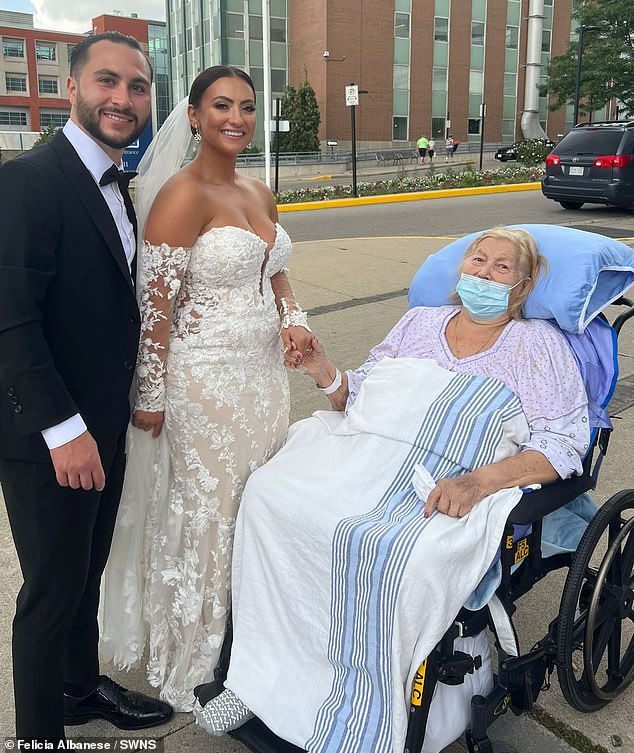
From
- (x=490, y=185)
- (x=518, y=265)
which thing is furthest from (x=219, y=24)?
(x=518, y=265)

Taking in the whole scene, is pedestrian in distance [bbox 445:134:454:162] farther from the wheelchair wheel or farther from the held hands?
the wheelchair wheel

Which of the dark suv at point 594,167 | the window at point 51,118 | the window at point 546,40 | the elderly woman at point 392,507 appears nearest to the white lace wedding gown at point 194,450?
the elderly woman at point 392,507

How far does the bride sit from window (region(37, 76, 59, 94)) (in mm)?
65739

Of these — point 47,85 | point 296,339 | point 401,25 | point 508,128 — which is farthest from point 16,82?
point 296,339

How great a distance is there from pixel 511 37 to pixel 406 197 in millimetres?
29142

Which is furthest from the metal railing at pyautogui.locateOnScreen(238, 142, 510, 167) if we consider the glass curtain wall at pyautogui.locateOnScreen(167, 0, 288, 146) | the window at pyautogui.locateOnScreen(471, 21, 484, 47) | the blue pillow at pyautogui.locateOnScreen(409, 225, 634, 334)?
the blue pillow at pyautogui.locateOnScreen(409, 225, 634, 334)

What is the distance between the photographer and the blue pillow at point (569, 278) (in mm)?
2578

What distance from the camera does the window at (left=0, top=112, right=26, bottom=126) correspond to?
195 ft

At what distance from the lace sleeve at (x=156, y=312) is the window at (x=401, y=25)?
4128 cm

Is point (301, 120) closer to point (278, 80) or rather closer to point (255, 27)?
point (278, 80)

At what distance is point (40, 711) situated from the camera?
2.07 meters

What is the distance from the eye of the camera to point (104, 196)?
2006 mm

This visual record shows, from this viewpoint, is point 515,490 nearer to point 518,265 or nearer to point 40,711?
point 518,265

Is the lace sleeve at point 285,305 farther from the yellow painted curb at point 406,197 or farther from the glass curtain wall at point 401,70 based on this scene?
the glass curtain wall at point 401,70
